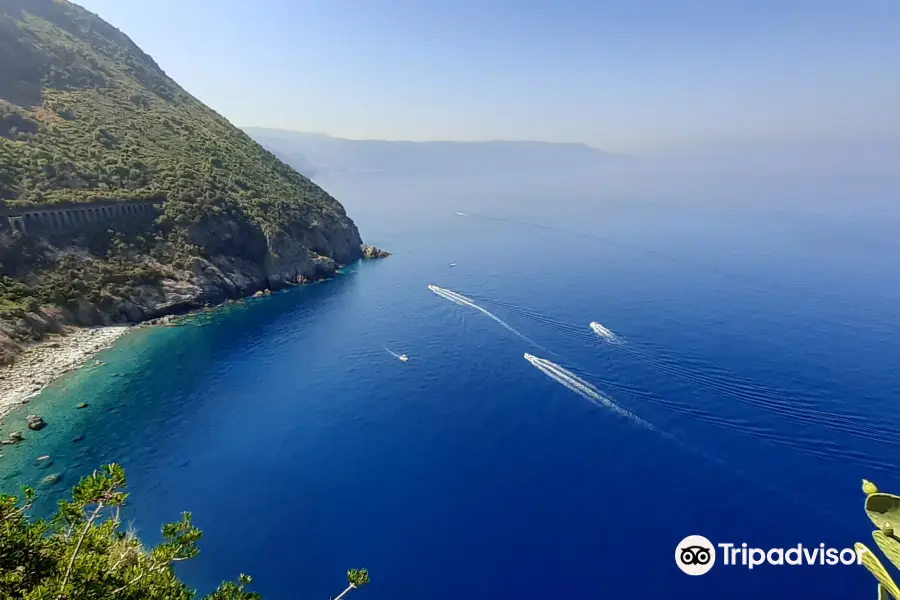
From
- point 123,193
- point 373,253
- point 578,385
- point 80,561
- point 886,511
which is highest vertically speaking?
point 886,511

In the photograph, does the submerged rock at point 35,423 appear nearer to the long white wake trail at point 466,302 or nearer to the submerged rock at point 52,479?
the submerged rock at point 52,479

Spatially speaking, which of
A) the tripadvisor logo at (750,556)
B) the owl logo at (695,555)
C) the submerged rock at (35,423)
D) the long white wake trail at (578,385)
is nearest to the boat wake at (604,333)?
the long white wake trail at (578,385)

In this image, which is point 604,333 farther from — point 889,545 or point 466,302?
point 889,545

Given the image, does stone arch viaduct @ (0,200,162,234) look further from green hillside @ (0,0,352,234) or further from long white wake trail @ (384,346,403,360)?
long white wake trail @ (384,346,403,360)

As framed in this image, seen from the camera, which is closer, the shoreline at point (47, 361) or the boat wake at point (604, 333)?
the shoreline at point (47, 361)

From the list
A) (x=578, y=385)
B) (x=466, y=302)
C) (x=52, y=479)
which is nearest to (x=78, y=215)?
(x=52, y=479)

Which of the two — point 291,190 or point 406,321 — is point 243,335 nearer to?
point 406,321
